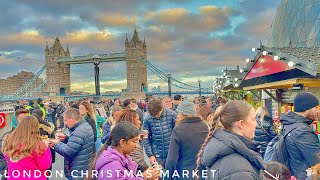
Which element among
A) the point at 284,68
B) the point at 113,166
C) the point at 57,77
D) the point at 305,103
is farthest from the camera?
the point at 57,77

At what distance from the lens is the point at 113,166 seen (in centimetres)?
311

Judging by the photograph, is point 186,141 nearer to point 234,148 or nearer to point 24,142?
point 24,142

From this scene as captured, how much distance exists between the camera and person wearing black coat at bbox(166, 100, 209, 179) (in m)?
4.96

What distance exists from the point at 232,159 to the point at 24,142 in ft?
9.20

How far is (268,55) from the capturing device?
46.1ft

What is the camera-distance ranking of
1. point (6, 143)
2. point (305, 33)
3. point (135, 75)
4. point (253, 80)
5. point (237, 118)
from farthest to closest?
point (135, 75), point (305, 33), point (253, 80), point (6, 143), point (237, 118)

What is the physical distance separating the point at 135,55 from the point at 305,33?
100 m

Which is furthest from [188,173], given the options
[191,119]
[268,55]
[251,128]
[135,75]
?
[135,75]

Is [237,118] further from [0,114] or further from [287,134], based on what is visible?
[0,114]

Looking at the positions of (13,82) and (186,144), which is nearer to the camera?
(186,144)

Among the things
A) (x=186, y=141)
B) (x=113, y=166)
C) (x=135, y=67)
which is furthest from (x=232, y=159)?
(x=135, y=67)

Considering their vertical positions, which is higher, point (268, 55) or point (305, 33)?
point (305, 33)

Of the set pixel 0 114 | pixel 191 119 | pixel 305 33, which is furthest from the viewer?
pixel 305 33

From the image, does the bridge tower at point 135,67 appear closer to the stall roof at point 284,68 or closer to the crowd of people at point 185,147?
the stall roof at point 284,68
